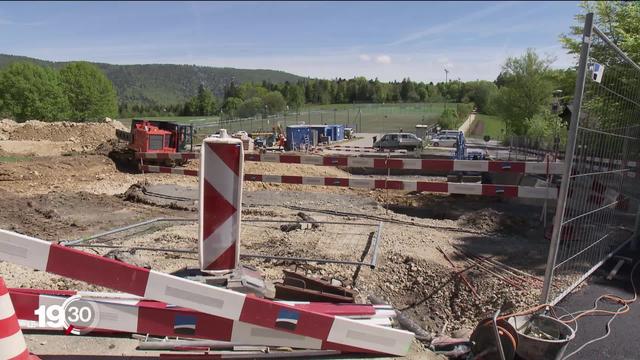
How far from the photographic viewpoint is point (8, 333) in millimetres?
2881

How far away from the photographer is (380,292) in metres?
5.63

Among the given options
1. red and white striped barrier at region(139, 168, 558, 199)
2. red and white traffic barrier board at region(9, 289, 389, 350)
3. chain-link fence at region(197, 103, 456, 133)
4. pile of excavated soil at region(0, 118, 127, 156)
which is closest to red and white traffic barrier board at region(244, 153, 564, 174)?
red and white striped barrier at region(139, 168, 558, 199)

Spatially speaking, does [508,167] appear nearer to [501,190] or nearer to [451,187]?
[501,190]

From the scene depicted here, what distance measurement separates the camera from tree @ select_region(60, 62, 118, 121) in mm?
79375

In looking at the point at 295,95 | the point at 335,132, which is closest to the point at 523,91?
the point at 335,132

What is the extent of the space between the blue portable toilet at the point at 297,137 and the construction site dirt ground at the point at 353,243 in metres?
21.1

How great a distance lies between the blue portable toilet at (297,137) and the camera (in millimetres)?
35247

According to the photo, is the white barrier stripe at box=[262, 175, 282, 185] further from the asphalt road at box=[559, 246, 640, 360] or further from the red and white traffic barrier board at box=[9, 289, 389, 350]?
the red and white traffic barrier board at box=[9, 289, 389, 350]

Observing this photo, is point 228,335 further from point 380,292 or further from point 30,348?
point 380,292

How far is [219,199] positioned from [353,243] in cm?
366

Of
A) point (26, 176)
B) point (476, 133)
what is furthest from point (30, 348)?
point (476, 133)

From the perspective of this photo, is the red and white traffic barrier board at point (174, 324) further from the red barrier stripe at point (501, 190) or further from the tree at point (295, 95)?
the tree at point (295, 95)

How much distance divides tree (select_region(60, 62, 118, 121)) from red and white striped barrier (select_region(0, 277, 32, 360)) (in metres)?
83.2

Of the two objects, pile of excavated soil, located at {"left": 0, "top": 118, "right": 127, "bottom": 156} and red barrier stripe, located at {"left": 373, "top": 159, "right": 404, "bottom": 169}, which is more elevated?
red barrier stripe, located at {"left": 373, "top": 159, "right": 404, "bottom": 169}
